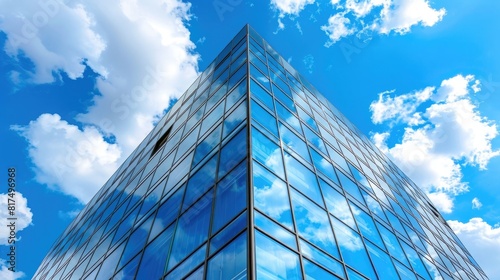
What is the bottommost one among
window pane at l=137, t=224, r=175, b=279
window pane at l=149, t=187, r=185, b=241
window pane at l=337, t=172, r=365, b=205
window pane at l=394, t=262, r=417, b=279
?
window pane at l=137, t=224, r=175, b=279

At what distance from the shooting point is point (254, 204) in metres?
7.23

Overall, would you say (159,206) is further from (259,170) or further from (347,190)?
(347,190)

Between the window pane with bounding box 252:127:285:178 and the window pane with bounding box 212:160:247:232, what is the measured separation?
65 centimetres

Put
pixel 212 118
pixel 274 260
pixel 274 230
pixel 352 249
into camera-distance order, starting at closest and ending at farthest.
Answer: pixel 274 260, pixel 274 230, pixel 352 249, pixel 212 118

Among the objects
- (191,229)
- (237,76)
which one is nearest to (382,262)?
(191,229)

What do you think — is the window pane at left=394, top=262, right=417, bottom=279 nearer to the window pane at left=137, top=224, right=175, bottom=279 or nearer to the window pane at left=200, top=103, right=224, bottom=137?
the window pane at left=137, top=224, right=175, bottom=279

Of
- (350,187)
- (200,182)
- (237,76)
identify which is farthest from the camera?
(237,76)

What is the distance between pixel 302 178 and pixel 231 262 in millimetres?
4355

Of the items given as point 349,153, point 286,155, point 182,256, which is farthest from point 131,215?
point 349,153

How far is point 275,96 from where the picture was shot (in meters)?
13.3

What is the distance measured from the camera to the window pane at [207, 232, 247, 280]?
237 inches

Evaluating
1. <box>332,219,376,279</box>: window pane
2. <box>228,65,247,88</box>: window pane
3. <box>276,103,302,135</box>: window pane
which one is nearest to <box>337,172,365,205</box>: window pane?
<box>276,103,302,135</box>: window pane

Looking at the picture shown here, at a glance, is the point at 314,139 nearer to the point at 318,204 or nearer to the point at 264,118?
the point at 264,118

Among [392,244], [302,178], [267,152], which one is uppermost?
[267,152]
